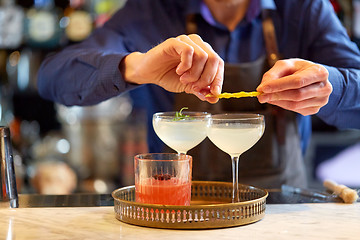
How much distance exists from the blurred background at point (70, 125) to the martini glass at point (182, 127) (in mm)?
1902

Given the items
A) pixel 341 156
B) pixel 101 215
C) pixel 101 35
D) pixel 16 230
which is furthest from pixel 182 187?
pixel 341 156

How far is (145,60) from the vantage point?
5.56ft

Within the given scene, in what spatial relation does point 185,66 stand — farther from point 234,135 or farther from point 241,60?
point 241,60

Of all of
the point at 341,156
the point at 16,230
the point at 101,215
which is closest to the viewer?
the point at 16,230

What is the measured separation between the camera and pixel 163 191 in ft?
4.54

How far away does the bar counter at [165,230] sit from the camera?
4.14ft

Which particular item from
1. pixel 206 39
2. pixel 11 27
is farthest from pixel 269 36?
pixel 11 27

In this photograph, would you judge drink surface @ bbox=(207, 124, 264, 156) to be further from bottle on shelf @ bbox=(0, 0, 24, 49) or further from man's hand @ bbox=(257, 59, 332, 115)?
bottle on shelf @ bbox=(0, 0, 24, 49)

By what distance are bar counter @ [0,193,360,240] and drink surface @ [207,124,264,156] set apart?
20 centimetres

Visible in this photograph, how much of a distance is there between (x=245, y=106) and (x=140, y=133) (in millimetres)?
1505

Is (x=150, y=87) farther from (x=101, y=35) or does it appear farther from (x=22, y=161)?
(x=22, y=161)

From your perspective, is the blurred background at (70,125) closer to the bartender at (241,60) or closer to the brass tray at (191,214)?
the bartender at (241,60)

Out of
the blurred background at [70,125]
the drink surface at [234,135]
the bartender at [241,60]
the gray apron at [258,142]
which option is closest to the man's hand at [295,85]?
the drink surface at [234,135]

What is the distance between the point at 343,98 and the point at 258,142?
0.43 m
